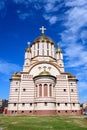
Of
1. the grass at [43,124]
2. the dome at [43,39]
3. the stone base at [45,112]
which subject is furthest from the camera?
the dome at [43,39]

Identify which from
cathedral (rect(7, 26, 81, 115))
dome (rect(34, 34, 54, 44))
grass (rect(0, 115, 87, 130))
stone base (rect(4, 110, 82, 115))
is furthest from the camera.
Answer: dome (rect(34, 34, 54, 44))

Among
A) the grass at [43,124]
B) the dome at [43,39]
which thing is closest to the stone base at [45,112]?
the grass at [43,124]

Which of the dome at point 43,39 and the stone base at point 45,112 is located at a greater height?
the dome at point 43,39

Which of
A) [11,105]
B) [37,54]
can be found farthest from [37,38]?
[11,105]

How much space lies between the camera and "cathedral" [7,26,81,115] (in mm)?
35344

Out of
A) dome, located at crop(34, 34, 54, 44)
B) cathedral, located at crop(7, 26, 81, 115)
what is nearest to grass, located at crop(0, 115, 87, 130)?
cathedral, located at crop(7, 26, 81, 115)

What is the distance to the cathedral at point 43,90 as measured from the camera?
35344 millimetres

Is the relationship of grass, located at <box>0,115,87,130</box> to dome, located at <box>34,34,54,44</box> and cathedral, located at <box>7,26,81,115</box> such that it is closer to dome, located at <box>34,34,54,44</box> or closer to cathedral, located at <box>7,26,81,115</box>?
cathedral, located at <box>7,26,81,115</box>

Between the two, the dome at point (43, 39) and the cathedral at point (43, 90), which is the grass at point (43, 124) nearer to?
the cathedral at point (43, 90)

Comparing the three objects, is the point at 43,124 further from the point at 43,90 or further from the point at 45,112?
the point at 43,90

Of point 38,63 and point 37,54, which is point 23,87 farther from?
point 37,54

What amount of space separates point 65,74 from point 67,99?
6604 mm

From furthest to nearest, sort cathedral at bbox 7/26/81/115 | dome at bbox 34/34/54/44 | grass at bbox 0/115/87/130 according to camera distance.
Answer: dome at bbox 34/34/54/44
cathedral at bbox 7/26/81/115
grass at bbox 0/115/87/130

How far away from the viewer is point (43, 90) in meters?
35.4
